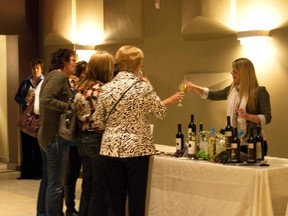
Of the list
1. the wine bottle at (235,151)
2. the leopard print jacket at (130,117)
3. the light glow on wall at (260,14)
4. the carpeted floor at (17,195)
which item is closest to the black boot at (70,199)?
the carpeted floor at (17,195)

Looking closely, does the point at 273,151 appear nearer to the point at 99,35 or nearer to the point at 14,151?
the point at 99,35

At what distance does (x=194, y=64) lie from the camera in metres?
5.99

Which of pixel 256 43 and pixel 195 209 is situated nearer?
pixel 195 209

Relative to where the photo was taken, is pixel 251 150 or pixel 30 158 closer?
pixel 251 150

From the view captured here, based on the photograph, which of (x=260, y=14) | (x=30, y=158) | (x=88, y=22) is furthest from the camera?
(x=30, y=158)

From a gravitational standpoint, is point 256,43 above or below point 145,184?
above

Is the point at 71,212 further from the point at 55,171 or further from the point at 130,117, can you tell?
the point at 130,117

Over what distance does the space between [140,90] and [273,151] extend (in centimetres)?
216

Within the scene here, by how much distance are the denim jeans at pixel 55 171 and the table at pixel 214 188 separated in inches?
32.0

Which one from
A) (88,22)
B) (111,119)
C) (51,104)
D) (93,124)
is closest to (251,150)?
(111,119)

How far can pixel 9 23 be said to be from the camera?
792 centimetres

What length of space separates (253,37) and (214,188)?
81.3 inches

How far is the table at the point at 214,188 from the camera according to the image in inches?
131

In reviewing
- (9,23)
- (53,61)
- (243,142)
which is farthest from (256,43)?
(9,23)
